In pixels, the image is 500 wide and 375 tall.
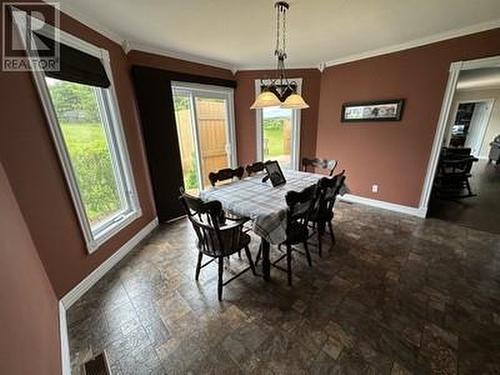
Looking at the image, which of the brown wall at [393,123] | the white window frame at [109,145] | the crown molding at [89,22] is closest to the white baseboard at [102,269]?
the white window frame at [109,145]

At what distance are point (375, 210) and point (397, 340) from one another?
2.54m

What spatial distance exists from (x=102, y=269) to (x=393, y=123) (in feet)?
14.6

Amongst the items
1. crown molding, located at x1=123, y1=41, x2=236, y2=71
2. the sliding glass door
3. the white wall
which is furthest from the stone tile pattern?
the white wall

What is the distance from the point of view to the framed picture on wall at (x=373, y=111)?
3.33 meters

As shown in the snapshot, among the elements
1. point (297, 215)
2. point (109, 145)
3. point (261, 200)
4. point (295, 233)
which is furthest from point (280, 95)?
point (109, 145)

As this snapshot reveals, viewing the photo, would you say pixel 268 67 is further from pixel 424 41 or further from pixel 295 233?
pixel 295 233

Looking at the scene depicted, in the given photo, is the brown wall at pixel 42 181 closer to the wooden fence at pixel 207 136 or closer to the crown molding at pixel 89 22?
the crown molding at pixel 89 22

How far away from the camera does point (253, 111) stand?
169 inches

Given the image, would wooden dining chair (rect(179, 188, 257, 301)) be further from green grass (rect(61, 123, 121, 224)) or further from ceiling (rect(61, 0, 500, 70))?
ceiling (rect(61, 0, 500, 70))

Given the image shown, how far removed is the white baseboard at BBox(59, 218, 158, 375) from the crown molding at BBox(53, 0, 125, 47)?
2398mm

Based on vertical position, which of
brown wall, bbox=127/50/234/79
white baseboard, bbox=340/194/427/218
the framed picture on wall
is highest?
brown wall, bbox=127/50/234/79

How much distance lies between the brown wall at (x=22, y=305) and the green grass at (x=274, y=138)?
384 cm

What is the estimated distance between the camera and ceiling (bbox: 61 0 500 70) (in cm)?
202

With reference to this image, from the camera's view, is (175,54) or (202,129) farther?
(202,129)
